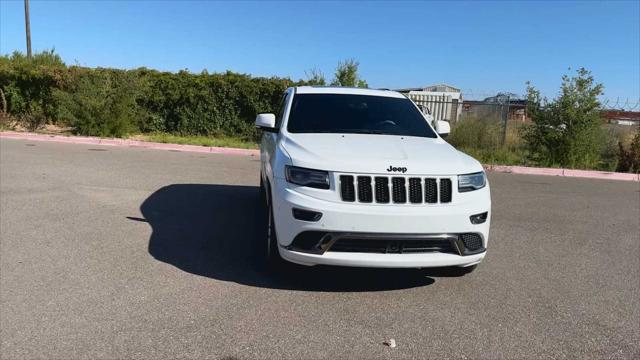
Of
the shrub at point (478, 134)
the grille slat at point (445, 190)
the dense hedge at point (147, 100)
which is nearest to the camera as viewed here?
the grille slat at point (445, 190)

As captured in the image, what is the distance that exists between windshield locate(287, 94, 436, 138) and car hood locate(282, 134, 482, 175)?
31 cm

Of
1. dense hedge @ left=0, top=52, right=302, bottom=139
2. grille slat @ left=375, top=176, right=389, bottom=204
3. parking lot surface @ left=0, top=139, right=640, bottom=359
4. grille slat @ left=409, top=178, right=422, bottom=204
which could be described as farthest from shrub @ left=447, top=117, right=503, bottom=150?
grille slat @ left=375, top=176, right=389, bottom=204

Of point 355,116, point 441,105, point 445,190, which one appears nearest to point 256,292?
point 445,190

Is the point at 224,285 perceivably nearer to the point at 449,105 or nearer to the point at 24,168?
the point at 24,168

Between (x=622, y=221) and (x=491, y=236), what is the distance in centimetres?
258

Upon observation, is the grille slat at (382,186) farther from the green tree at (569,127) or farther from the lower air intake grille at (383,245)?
the green tree at (569,127)

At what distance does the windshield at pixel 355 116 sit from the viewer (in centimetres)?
520

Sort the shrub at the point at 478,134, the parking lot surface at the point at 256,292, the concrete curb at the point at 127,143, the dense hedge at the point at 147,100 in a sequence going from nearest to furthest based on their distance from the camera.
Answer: the parking lot surface at the point at 256,292 < the concrete curb at the point at 127,143 < the dense hedge at the point at 147,100 < the shrub at the point at 478,134

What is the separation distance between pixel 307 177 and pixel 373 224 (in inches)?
24.8

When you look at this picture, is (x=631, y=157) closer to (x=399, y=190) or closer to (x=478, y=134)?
(x=478, y=134)

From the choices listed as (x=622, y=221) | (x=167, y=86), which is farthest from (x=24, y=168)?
(x=622, y=221)

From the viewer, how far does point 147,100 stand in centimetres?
1672

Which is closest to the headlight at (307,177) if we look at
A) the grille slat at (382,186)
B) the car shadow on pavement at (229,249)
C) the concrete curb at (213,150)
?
the grille slat at (382,186)

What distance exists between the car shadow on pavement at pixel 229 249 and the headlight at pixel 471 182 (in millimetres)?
930
